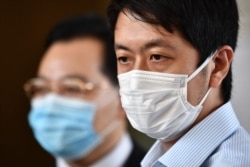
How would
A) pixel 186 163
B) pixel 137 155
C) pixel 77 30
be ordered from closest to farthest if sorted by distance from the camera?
pixel 186 163 < pixel 137 155 < pixel 77 30

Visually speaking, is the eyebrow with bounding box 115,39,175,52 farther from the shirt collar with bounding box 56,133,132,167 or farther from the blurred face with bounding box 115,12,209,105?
the shirt collar with bounding box 56,133,132,167

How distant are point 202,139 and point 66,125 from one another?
1.06 m

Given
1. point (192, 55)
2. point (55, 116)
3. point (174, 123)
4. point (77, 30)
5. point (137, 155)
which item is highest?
point (192, 55)

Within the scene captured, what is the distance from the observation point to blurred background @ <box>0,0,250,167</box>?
8.66 feet

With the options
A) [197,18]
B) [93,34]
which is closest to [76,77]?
[93,34]

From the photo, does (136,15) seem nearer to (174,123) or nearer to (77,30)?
(174,123)

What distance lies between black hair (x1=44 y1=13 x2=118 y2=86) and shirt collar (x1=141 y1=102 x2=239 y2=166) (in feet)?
3.42

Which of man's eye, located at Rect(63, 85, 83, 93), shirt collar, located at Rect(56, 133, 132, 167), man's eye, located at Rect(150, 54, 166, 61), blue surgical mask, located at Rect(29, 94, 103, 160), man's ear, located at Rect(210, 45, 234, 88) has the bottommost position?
shirt collar, located at Rect(56, 133, 132, 167)

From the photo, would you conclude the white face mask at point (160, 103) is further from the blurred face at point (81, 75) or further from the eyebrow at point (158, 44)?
the blurred face at point (81, 75)

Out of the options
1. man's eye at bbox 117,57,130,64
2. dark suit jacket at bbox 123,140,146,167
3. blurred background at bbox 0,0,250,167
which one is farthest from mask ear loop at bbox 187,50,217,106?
blurred background at bbox 0,0,250,167

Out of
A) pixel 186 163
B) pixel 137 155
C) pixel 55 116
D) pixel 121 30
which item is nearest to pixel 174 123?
pixel 186 163

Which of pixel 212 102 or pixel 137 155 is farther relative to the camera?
pixel 137 155

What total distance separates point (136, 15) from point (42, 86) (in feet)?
3.54

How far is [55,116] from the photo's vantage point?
1.99m
